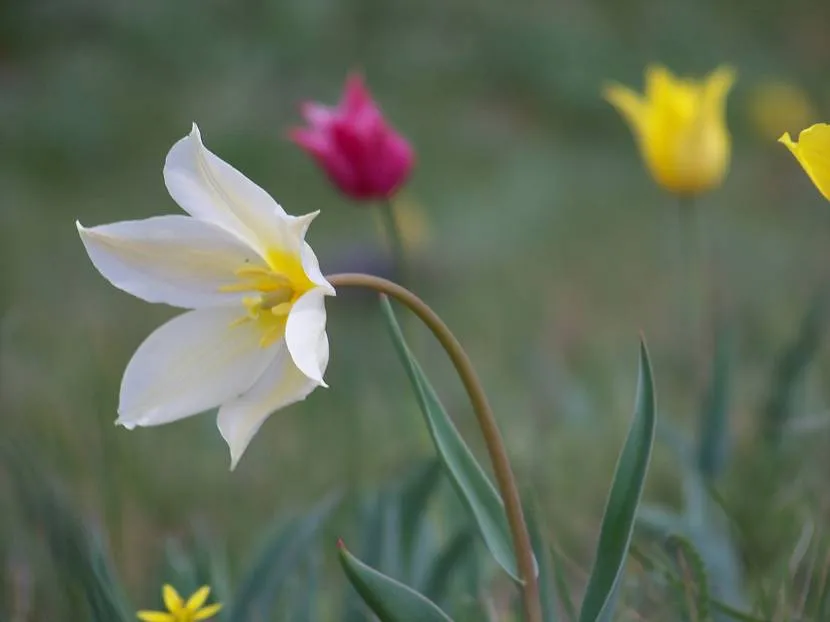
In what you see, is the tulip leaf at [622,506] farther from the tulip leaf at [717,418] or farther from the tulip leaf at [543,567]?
the tulip leaf at [717,418]

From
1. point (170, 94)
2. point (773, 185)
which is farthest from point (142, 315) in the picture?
point (773, 185)

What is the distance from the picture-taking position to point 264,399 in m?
0.49

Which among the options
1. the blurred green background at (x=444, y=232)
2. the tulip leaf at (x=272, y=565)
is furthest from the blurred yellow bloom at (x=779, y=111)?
the tulip leaf at (x=272, y=565)

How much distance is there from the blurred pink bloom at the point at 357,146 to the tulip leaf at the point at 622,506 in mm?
443

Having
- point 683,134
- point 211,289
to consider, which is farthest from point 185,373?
point 683,134

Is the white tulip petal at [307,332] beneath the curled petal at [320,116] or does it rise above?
beneath

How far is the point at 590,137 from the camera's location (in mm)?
3111

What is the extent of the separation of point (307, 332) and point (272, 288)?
0.08m

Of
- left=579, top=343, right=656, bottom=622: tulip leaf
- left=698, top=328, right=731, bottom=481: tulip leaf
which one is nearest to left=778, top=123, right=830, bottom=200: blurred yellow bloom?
left=579, top=343, right=656, bottom=622: tulip leaf

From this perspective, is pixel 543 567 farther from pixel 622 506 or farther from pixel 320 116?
pixel 320 116

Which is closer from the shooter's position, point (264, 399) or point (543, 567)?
point (264, 399)

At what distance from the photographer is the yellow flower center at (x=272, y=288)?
512 mm

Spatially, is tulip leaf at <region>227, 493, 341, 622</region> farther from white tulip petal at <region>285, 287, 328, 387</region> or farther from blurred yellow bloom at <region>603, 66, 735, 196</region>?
blurred yellow bloom at <region>603, 66, 735, 196</region>

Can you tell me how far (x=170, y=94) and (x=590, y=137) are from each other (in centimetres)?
131
